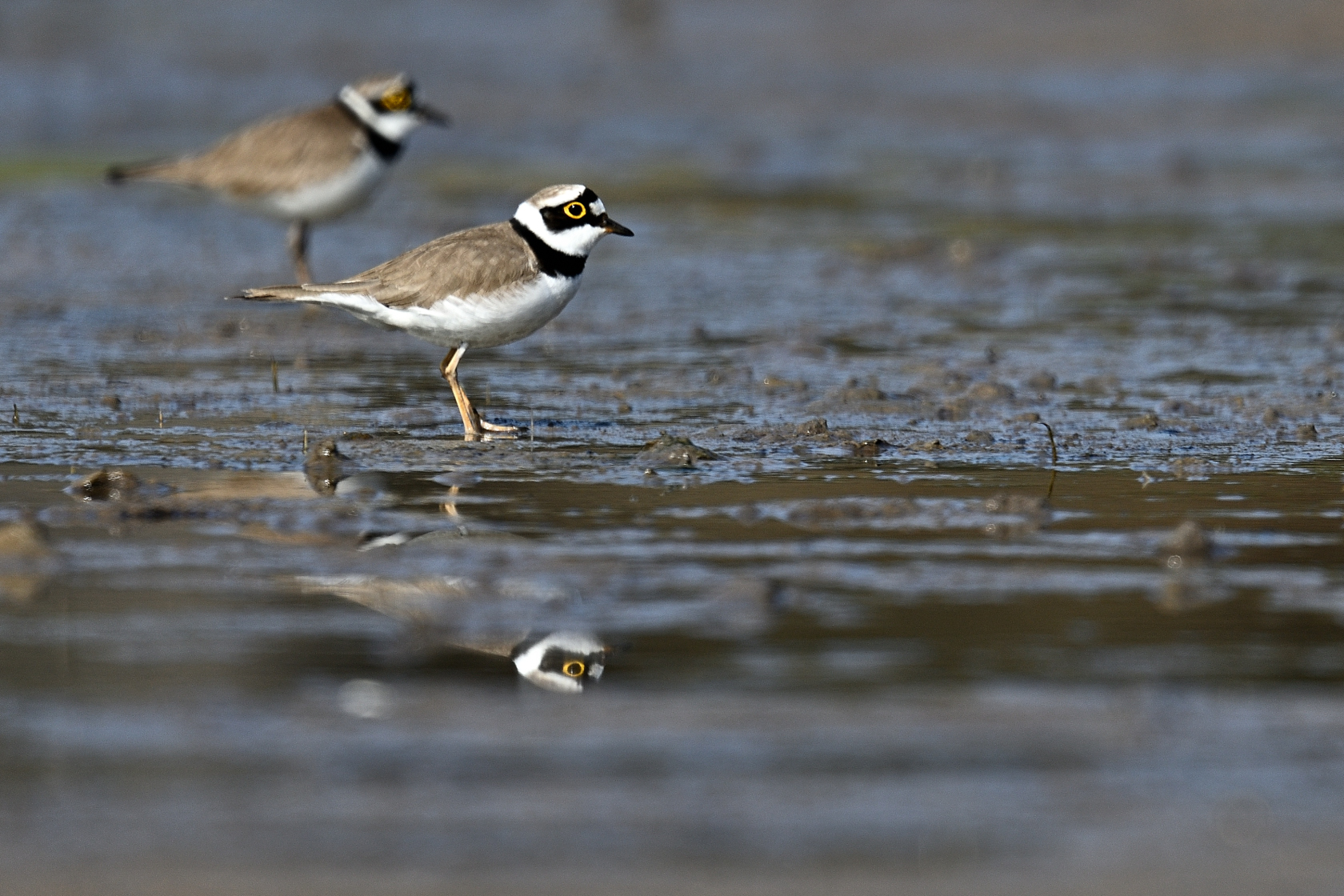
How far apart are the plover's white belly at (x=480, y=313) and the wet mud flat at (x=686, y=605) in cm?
38

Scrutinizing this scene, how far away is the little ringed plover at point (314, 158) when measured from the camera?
10.9 meters

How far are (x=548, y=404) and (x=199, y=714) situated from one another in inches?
156

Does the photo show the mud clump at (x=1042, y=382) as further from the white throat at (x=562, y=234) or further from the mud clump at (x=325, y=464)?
the mud clump at (x=325, y=464)

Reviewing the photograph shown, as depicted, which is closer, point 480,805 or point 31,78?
point 480,805

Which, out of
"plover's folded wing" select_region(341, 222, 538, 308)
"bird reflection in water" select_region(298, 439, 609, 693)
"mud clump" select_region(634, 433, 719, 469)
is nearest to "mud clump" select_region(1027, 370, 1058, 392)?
"mud clump" select_region(634, 433, 719, 469)

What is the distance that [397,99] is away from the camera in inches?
433

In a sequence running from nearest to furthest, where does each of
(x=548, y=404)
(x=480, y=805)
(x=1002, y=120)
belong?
(x=480, y=805)
(x=548, y=404)
(x=1002, y=120)

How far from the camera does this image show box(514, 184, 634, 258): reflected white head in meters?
7.44

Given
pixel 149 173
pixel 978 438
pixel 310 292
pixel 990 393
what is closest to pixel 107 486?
pixel 310 292

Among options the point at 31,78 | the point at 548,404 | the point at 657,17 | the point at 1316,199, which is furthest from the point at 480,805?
the point at 657,17

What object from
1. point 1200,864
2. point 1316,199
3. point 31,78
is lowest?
point 1200,864

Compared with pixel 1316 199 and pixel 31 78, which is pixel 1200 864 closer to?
pixel 1316 199

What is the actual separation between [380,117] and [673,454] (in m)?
4.93

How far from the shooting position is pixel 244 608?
197 inches
